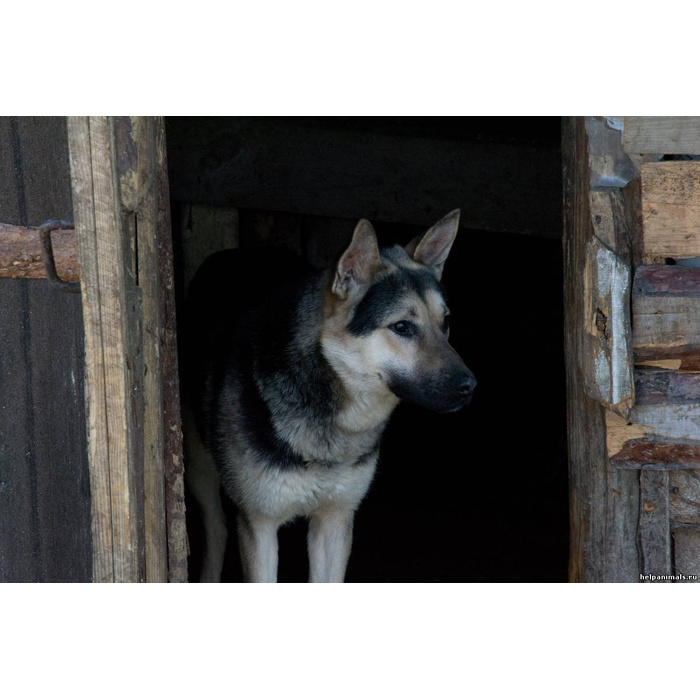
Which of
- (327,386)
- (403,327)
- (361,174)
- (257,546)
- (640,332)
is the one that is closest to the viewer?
(640,332)

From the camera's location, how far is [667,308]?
11.2 feet

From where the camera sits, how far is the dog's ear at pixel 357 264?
3.86 m

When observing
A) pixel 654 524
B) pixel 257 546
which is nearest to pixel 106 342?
pixel 257 546

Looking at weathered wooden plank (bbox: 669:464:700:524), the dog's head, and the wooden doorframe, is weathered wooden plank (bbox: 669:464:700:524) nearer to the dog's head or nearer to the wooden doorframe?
the dog's head

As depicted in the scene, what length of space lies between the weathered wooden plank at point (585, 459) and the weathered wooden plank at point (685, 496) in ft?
0.48

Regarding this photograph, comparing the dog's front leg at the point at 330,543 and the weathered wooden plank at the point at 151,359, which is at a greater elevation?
the weathered wooden plank at the point at 151,359

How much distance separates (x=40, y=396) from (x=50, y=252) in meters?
0.97

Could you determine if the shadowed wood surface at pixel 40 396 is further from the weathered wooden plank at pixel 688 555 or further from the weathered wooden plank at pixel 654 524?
the weathered wooden plank at pixel 688 555

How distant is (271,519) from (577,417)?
1486mm

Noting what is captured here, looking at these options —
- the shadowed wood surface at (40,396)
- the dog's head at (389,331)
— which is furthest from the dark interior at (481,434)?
the dog's head at (389,331)

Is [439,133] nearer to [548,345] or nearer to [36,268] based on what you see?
[548,345]

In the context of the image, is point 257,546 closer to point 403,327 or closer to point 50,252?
point 403,327

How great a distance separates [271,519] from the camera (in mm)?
4246

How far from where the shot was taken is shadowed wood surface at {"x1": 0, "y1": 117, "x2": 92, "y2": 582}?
3820mm
